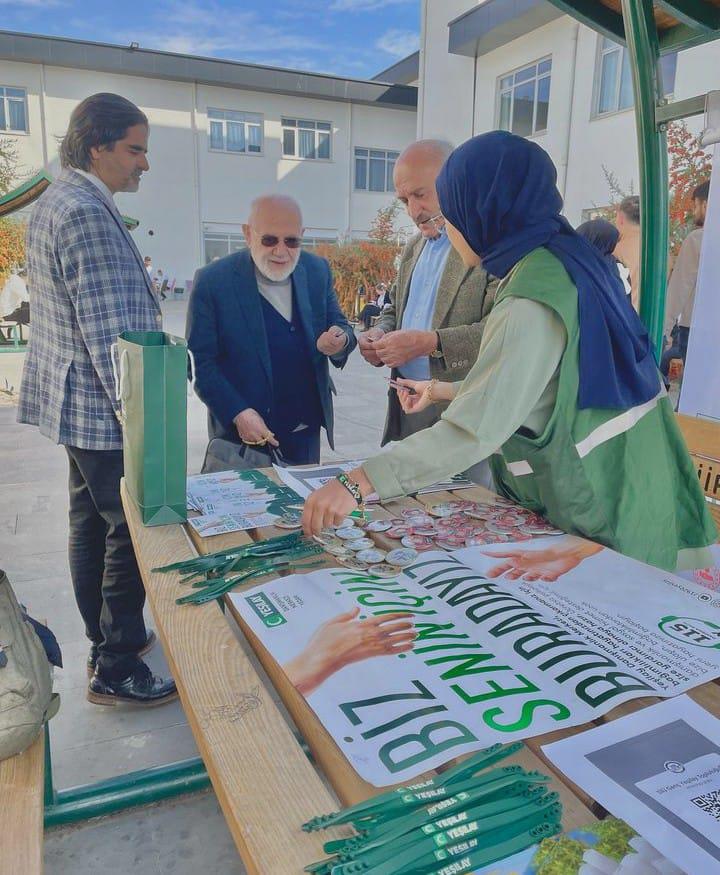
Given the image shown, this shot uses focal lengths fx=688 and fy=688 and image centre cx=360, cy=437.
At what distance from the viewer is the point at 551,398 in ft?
4.03

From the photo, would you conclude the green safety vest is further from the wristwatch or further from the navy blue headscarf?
the wristwatch

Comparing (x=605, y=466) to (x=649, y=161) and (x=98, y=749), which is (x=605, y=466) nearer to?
(x=649, y=161)

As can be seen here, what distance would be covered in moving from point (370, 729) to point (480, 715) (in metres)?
0.13

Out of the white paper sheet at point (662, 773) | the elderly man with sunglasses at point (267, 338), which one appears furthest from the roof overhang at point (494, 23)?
the white paper sheet at point (662, 773)

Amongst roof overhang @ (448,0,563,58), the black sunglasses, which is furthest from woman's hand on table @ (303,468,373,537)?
roof overhang @ (448,0,563,58)

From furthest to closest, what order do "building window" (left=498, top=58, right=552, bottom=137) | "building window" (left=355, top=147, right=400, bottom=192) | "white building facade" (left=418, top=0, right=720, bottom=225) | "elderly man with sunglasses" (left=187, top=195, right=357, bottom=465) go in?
"building window" (left=355, top=147, right=400, bottom=192) < "building window" (left=498, top=58, right=552, bottom=137) < "white building facade" (left=418, top=0, right=720, bottom=225) < "elderly man with sunglasses" (left=187, top=195, right=357, bottom=465)

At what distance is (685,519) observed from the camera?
1.44m

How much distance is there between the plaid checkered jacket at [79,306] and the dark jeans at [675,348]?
3331 millimetres

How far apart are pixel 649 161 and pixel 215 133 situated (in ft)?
73.0

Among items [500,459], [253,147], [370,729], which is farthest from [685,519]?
[253,147]

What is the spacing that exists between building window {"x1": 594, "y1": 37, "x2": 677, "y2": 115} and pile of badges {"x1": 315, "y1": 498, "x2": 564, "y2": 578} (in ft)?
40.5

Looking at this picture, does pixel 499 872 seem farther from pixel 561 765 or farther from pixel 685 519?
pixel 685 519

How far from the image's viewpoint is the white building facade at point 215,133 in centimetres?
1958

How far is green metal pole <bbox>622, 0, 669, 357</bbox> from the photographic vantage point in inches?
76.8
